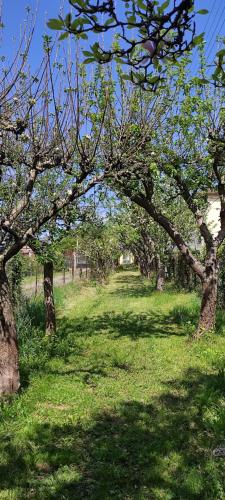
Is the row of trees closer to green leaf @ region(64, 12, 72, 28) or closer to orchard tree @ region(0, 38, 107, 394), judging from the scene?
orchard tree @ region(0, 38, 107, 394)

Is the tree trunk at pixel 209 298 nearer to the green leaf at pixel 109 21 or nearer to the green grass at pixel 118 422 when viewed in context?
the green grass at pixel 118 422

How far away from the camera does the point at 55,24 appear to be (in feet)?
7.30

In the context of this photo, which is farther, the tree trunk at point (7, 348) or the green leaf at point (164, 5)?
the tree trunk at point (7, 348)

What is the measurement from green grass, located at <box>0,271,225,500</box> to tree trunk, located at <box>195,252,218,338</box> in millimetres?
499

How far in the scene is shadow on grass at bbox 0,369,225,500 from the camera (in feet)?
15.2

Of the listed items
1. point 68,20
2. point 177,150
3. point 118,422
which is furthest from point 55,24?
point 177,150

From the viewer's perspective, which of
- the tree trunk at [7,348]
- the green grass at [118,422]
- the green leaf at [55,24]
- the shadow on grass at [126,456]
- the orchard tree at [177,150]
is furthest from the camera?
the orchard tree at [177,150]

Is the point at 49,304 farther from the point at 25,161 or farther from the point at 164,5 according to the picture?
the point at 164,5

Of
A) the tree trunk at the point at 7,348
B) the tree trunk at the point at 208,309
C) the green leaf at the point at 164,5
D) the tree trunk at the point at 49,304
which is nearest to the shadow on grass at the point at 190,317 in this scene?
the tree trunk at the point at 208,309

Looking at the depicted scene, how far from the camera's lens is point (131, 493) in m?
4.60

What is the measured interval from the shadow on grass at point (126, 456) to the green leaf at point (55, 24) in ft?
13.7

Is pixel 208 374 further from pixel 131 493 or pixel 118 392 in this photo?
pixel 131 493

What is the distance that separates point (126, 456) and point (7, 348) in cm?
250

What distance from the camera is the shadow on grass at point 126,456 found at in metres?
4.64
